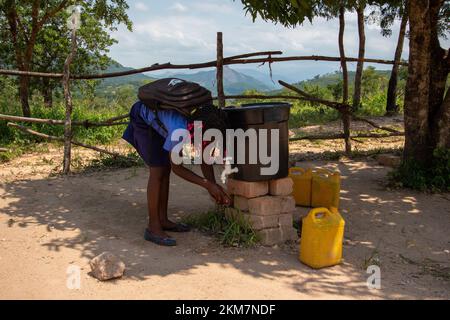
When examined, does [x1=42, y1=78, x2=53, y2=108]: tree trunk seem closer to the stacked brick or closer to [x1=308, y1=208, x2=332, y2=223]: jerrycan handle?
the stacked brick

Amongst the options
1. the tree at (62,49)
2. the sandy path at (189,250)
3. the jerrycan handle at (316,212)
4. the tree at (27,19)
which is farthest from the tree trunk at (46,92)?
the jerrycan handle at (316,212)

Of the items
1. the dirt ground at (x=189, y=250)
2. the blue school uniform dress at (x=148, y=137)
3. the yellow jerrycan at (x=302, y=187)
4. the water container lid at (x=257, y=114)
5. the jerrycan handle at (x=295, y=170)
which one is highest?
the water container lid at (x=257, y=114)

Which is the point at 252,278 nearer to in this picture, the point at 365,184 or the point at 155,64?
the point at 365,184

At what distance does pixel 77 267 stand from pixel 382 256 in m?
2.32

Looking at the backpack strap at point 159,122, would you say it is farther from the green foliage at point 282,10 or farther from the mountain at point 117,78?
the mountain at point 117,78

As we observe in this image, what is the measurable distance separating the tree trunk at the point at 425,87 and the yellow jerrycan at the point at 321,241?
8.46 feet

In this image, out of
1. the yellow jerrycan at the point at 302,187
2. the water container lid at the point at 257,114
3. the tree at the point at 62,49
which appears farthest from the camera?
the tree at the point at 62,49

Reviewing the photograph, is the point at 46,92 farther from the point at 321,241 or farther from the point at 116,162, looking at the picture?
the point at 321,241

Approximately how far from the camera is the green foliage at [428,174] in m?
5.27

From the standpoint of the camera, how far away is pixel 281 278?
3174mm

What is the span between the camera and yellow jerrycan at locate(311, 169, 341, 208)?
461 cm

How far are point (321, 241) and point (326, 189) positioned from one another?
1366mm

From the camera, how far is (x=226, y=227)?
389cm
